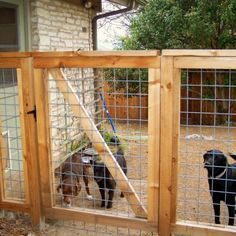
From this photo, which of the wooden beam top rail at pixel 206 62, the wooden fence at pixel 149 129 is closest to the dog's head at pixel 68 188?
the wooden fence at pixel 149 129

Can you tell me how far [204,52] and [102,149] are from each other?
123cm

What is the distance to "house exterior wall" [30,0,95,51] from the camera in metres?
5.22

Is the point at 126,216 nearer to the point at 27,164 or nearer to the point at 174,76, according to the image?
the point at 27,164

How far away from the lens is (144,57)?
2752 mm

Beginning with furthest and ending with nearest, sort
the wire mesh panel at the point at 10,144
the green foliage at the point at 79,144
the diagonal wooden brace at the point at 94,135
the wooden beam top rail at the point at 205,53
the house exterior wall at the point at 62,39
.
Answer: the house exterior wall at the point at 62,39, the green foliage at the point at 79,144, the wire mesh panel at the point at 10,144, the diagonal wooden brace at the point at 94,135, the wooden beam top rail at the point at 205,53

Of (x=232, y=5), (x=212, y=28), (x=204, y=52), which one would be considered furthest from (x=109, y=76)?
(x=204, y=52)

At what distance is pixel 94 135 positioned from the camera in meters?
3.12

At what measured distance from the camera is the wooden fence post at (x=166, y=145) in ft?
9.00

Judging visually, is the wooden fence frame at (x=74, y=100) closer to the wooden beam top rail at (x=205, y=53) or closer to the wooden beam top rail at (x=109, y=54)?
the wooden beam top rail at (x=109, y=54)

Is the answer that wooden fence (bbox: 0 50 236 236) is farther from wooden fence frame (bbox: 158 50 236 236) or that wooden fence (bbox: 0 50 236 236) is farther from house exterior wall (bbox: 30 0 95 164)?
house exterior wall (bbox: 30 0 95 164)

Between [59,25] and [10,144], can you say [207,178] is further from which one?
[59,25]

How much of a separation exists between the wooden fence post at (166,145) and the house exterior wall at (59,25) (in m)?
3.06

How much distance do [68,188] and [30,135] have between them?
852 millimetres

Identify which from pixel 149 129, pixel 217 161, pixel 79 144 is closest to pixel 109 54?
pixel 149 129
